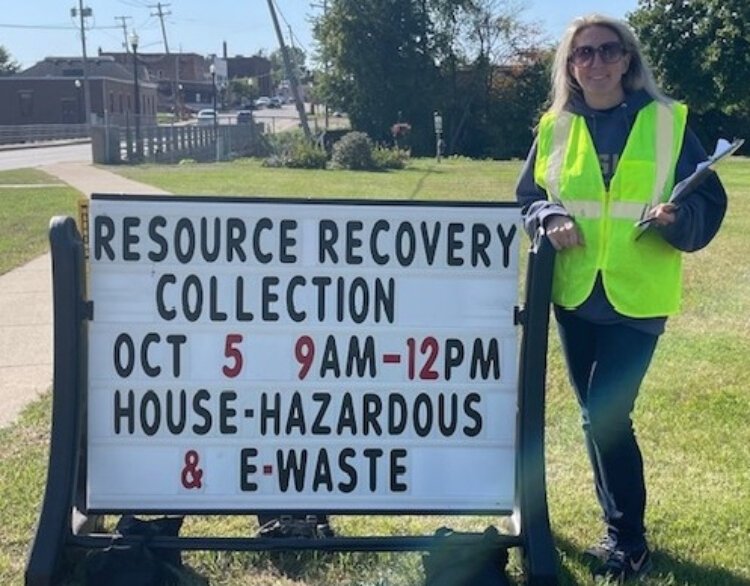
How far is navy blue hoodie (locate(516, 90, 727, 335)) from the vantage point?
3.21 meters

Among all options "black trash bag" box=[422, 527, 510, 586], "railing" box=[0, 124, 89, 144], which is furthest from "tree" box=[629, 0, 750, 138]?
"black trash bag" box=[422, 527, 510, 586]

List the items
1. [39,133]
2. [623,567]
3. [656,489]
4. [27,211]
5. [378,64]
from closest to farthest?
1. [623,567]
2. [656,489]
3. [27,211]
4. [378,64]
5. [39,133]

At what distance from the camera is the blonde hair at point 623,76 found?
329 cm

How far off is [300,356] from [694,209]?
4.20 feet

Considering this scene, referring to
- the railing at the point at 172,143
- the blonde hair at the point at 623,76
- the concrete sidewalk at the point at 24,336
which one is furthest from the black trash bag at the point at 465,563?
the railing at the point at 172,143

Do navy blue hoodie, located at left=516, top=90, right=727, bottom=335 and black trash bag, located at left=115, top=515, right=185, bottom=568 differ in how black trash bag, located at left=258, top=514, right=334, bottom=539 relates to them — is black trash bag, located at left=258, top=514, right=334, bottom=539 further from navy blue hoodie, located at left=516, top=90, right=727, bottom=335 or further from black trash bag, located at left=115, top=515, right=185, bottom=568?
navy blue hoodie, located at left=516, top=90, right=727, bottom=335

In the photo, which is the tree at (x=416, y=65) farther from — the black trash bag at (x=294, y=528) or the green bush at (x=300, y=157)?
the black trash bag at (x=294, y=528)

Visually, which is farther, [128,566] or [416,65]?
[416,65]

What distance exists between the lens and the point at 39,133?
65.1 metres

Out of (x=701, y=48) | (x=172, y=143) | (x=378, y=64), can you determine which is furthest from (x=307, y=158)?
(x=701, y=48)

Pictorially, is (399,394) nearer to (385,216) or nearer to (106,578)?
(385,216)

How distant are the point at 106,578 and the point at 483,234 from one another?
1564 millimetres

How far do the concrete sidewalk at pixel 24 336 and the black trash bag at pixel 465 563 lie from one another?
2.97m

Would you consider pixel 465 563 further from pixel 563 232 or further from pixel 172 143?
pixel 172 143
